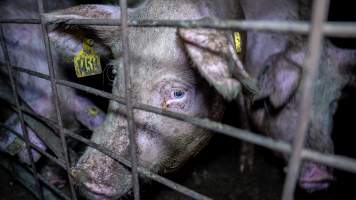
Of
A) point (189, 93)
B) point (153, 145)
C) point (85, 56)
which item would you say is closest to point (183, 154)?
point (153, 145)

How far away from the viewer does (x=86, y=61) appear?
2.06 metres

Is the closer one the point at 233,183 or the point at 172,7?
the point at 172,7

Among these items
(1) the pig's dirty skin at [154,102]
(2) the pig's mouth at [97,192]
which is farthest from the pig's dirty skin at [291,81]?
(2) the pig's mouth at [97,192]

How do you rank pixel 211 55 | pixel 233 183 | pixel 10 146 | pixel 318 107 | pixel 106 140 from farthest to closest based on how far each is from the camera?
pixel 233 183
pixel 10 146
pixel 318 107
pixel 106 140
pixel 211 55

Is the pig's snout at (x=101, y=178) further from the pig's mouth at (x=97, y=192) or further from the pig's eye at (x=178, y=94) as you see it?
the pig's eye at (x=178, y=94)

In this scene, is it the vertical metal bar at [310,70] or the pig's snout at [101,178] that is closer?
the vertical metal bar at [310,70]

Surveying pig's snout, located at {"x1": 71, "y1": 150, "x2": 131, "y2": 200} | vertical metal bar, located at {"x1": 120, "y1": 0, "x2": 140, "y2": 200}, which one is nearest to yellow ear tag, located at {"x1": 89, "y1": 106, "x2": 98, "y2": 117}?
pig's snout, located at {"x1": 71, "y1": 150, "x2": 131, "y2": 200}

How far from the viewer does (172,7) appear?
6.60 ft

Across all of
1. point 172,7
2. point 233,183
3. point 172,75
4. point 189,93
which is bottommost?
point 233,183

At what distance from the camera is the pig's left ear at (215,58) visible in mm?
1197

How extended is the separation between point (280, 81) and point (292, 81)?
0.10 m

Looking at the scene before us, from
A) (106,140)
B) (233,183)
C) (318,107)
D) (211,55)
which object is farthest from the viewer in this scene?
(233,183)

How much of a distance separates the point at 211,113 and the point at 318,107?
0.99m

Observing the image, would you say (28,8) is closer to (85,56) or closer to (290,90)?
(85,56)
